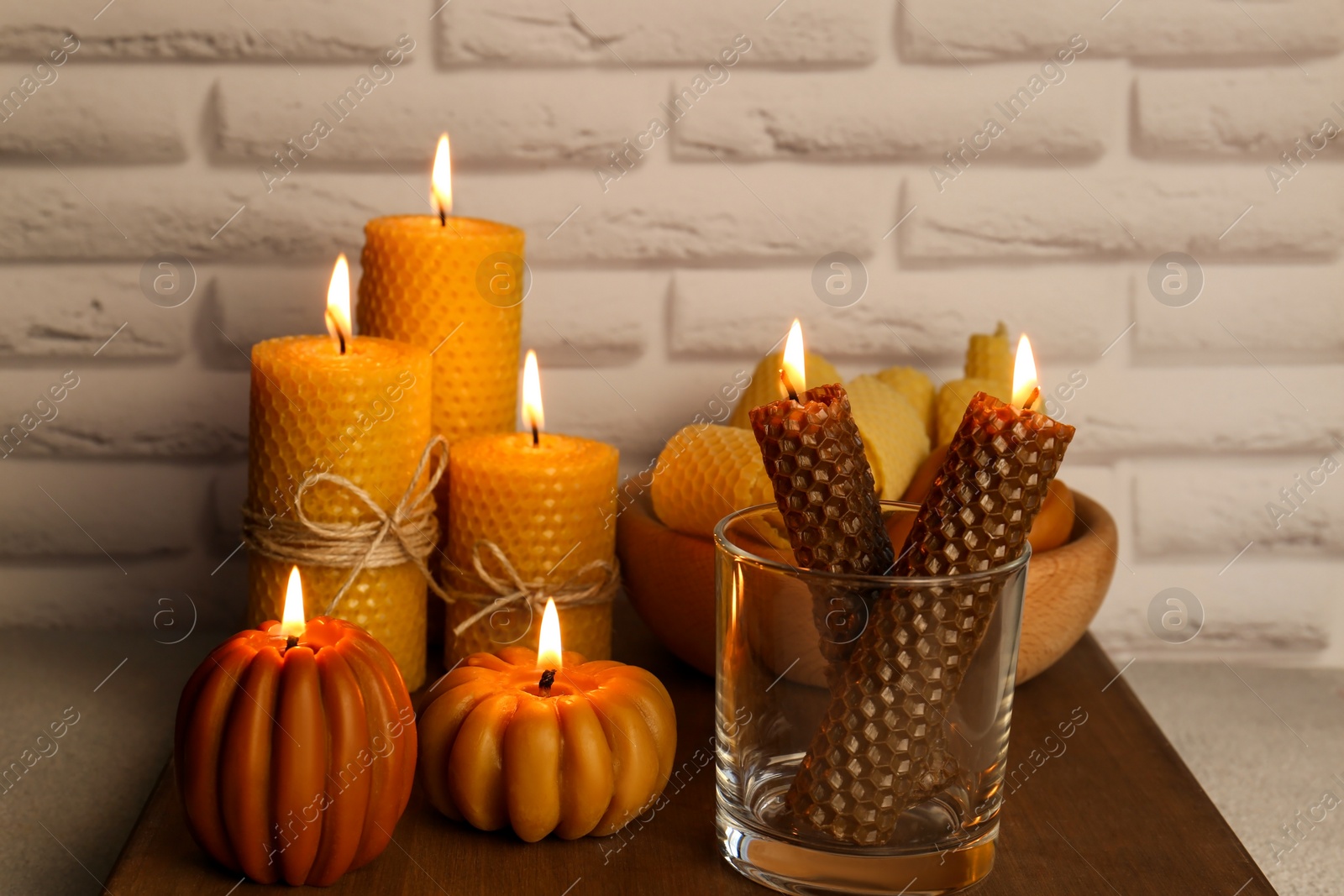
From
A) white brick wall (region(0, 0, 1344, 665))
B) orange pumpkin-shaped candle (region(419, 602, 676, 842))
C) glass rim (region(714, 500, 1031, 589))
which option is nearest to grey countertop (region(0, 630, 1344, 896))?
white brick wall (region(0, 0, 1344, 665))

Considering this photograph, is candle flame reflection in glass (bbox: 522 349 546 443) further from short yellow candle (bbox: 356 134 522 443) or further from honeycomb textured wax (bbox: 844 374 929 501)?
honeycomb textured wax (bbox: 844 374 929 501)

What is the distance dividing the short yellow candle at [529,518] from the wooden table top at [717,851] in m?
0.11

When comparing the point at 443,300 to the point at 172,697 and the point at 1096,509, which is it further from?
the point at 1096,509

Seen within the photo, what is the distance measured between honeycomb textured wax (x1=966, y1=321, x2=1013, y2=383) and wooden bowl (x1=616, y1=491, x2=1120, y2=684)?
0.39 ft

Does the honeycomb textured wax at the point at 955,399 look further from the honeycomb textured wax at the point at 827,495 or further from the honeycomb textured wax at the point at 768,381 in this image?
the honeycomb textured wax at the point at 827,495

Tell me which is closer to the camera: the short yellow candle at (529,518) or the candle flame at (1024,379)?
the candle flame at (1024,379)

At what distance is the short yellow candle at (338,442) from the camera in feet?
2.02

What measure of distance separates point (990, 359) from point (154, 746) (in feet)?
1.85

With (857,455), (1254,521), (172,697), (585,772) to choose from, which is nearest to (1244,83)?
(1254,521)

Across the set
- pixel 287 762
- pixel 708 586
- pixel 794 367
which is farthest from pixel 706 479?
pixel 287 762

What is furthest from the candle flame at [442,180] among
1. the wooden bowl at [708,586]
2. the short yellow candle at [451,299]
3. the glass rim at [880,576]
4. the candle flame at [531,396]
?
the glass rim at [880,576]

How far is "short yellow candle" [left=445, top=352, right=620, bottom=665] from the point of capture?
65 cm

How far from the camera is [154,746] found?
2.28 feet

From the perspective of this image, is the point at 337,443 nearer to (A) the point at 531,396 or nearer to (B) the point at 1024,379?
(A) the point at 531,396
